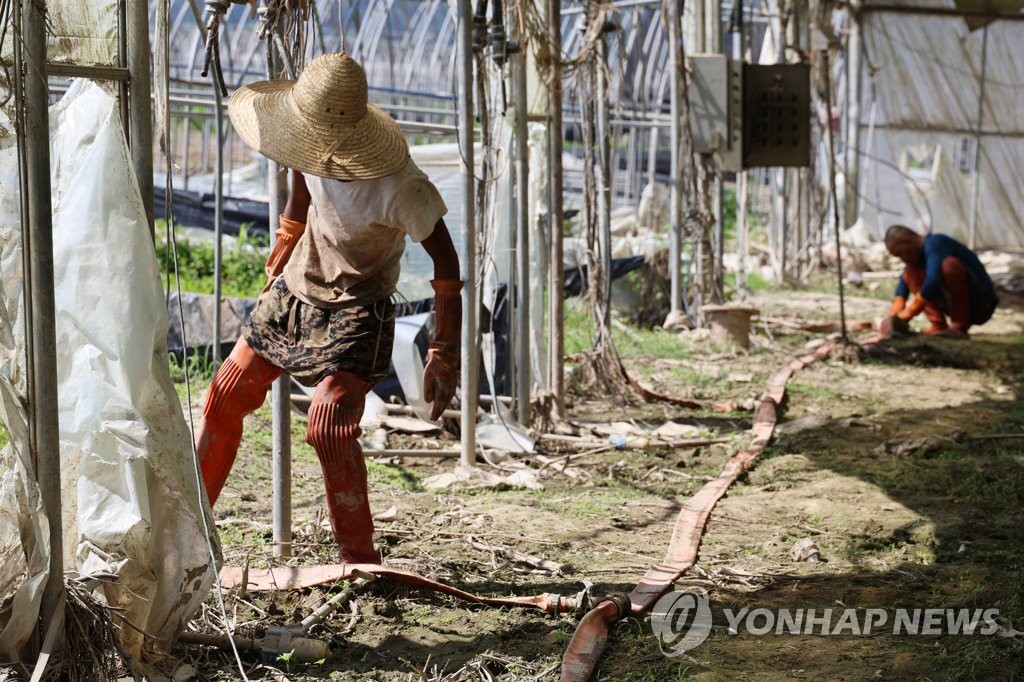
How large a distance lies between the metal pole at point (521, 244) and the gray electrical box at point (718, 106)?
331cm

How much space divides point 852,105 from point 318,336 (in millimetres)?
14208

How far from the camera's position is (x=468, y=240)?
5.92 meters

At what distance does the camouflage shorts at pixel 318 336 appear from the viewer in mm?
4121

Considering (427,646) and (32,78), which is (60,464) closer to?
(32,78)

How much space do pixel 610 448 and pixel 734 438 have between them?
82 cm

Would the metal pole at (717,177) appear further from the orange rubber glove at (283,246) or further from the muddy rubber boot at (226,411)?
the muddy rubber boot at (226,411)

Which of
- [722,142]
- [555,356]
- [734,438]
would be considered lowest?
[734,438]

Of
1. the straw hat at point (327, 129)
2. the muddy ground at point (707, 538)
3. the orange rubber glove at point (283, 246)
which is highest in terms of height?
the straw hat at point (327, 129)

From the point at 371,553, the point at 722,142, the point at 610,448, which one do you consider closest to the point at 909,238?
the point at 722,142

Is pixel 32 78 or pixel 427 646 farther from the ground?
pixel 32 78

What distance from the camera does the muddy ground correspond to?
3.66 metres

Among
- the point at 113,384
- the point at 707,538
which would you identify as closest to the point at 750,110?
the point at 707,538

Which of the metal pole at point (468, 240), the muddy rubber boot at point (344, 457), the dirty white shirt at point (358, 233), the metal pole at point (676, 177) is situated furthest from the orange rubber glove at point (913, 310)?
the muddy rubber boot at point (344, 457)

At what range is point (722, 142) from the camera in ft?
31.8
